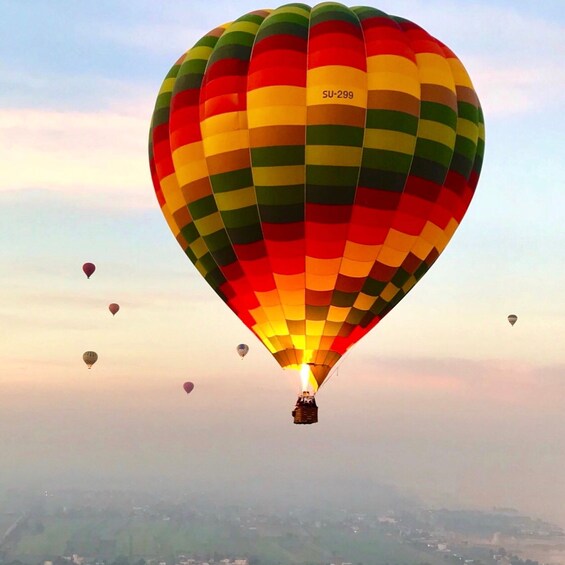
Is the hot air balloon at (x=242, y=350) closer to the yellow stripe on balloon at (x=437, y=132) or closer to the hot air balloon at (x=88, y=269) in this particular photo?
the hot air balloon at (x=88, y=269)

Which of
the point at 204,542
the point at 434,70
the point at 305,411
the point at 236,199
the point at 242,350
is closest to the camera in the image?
the point at 305,411

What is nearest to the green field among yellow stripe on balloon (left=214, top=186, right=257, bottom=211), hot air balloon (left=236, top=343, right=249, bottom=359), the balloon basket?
hot air balloon (left=236, top=343, right=249, bottom=359)

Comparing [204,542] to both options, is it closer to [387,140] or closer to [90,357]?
[90,357]

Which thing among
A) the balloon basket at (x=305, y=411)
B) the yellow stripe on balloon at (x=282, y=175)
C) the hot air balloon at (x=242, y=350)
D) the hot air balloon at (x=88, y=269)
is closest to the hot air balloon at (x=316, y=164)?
the yellow stripe on balloon at (x=282, y=175)

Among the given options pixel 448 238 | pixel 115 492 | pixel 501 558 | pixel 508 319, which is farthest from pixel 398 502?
pixel 448 238


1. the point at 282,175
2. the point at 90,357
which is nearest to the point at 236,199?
the point at 282,175

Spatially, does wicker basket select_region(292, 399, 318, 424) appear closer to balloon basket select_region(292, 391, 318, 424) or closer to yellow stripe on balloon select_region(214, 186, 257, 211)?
balloon basket select_region(292, 391, 318, 424)
